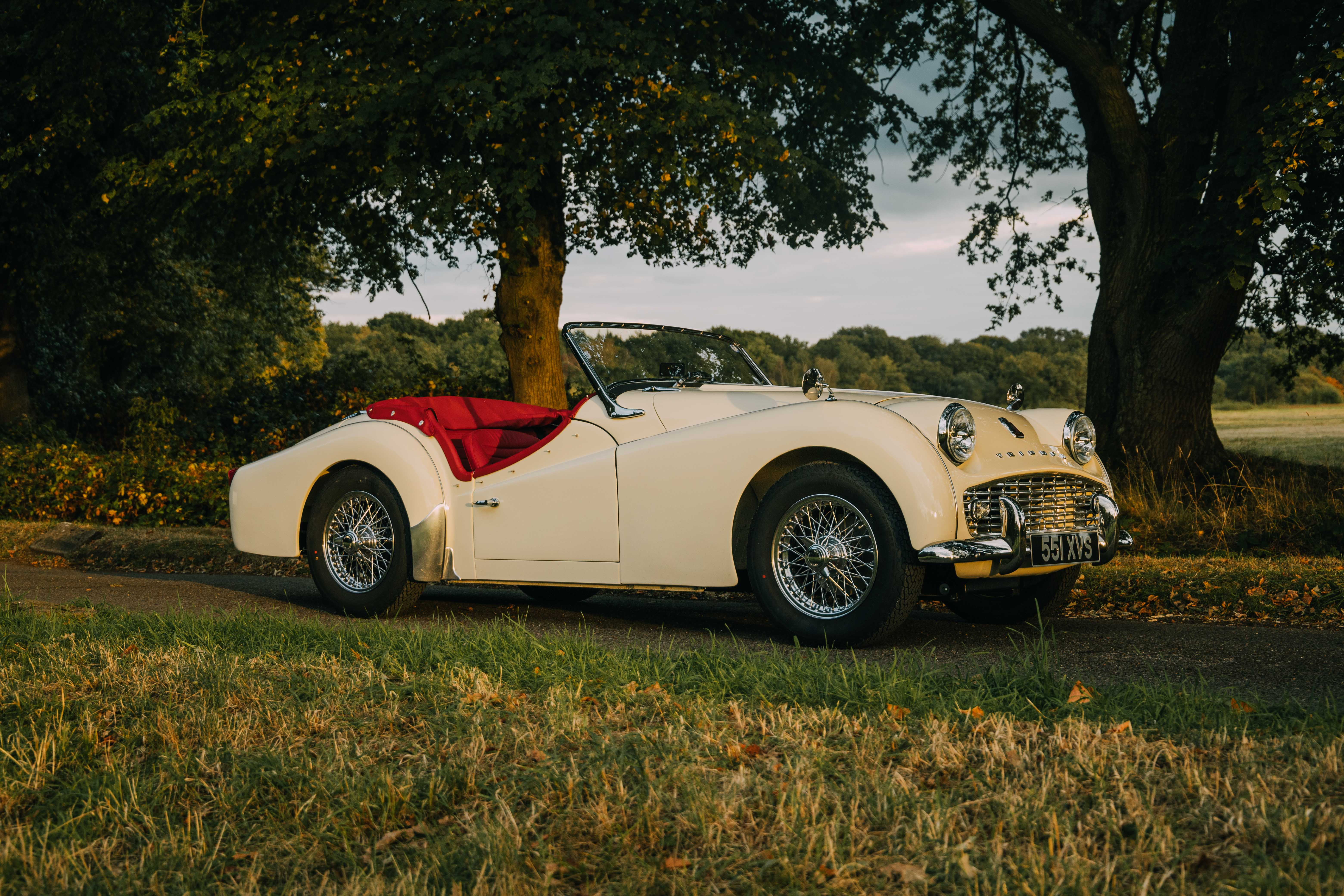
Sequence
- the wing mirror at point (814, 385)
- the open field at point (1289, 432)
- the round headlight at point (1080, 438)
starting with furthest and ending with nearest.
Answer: the open field at point (1289, 432) → the round headlight at point (1080, 438) → the wing mirror at point (814, 385)

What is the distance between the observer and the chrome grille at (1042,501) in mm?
4746

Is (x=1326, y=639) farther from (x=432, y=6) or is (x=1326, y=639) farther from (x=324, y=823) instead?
(x=432, y=6)

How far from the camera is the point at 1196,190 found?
9.38 metres

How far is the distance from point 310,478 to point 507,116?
15.9ft

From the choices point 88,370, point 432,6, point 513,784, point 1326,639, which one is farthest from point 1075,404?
point 513,784

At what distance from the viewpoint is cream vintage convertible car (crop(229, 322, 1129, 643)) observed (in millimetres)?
4699

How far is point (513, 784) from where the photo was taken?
2.80 meters

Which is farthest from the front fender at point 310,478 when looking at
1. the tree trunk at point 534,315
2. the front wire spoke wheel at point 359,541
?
the tree trunk at point 534,315

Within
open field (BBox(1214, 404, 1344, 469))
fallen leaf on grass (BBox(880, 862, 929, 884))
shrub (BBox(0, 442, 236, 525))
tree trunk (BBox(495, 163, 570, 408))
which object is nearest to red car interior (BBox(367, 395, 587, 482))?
fallen leaf on grass (BBox(880, 862, 929, 884))

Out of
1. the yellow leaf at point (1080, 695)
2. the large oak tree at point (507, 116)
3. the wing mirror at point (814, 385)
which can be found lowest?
the yellow leaf at point (1080, 695)

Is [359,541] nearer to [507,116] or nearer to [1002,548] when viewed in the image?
[1002,548]

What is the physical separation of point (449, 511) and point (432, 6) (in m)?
6.48

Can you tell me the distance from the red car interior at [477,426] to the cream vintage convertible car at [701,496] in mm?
14

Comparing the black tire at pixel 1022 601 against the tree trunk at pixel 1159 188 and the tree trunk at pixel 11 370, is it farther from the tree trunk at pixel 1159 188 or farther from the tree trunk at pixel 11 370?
the tree trunk at pixel 11 370
